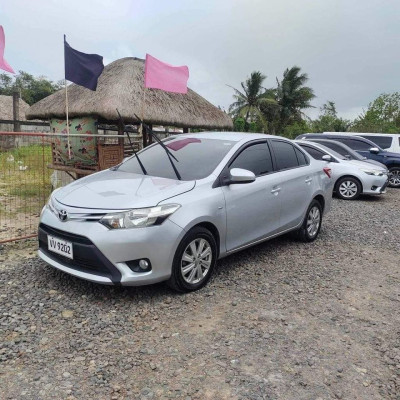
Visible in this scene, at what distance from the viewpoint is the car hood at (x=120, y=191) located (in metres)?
3.36

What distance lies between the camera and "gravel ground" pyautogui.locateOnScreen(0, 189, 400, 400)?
95.3 inches

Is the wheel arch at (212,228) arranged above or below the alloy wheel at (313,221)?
above

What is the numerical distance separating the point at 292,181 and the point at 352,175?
538 cm

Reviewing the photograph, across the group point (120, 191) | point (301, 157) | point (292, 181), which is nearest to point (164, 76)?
point (301, 157)

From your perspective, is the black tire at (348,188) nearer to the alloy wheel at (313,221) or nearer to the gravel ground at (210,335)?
the alloy wheel at (313,221)

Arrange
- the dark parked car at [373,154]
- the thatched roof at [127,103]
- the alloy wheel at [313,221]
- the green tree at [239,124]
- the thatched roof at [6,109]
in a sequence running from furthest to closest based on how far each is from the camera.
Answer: the green tree at [239,124] < the thatched roof at [6,109] < the dark parked car at [373,154] < the thatched roof at [127,103] < the alloy wheel at [313,221]

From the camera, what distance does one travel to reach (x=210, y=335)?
3.00 meters

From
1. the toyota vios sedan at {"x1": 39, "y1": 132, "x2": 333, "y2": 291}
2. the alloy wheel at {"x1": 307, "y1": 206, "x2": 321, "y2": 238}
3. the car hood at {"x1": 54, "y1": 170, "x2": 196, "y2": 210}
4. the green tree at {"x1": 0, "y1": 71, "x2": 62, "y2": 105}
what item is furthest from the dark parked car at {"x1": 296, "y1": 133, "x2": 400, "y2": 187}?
the green tree at {"x1": 0, "y1": 71, "x2": 62, "y2": 105}

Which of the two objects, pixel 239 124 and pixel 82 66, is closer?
pixel 82 66

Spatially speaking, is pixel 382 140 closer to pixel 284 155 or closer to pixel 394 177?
pixel 394 177

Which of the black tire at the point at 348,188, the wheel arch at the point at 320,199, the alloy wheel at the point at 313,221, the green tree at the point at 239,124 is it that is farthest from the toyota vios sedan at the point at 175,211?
the green tree at the point at 239,124

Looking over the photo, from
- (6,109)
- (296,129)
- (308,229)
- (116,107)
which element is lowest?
(308,229)

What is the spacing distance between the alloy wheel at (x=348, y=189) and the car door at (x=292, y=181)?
15.6 feet

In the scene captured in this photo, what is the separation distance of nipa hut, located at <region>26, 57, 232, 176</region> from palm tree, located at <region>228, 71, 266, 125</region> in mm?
23440
